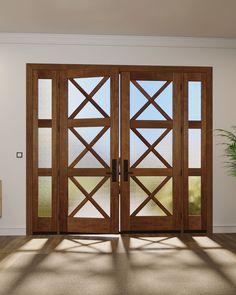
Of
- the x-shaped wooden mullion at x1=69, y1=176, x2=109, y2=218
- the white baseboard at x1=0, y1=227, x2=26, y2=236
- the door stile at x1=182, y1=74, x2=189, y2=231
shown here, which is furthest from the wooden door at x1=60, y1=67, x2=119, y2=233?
the door stile at x1=182, y1=74, x2=189, y2=231

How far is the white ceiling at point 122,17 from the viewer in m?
4.94

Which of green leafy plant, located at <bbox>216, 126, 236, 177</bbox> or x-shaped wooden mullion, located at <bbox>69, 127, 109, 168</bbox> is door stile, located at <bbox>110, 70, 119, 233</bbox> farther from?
green leafy plant, located at <bbox>216, 126, 236, 177</bbox>

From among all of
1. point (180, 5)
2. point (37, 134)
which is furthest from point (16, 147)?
point (180, 5)

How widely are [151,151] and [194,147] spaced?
66 cm

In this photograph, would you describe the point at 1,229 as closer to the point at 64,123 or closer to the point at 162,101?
the point at 64,123

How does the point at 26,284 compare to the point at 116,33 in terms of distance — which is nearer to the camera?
the point at 26,284

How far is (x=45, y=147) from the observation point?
6184mm

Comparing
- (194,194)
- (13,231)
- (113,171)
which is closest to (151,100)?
(113,171)

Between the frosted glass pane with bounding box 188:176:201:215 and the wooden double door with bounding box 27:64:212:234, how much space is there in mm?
15

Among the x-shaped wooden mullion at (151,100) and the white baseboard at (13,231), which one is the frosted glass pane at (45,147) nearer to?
the white baseboard at (13,231)

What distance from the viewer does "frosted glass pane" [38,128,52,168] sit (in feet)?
20.3

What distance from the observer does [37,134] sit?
→ 6.17 meters

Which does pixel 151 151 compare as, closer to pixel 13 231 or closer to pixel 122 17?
pixel 122 17

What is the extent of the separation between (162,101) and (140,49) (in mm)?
852
